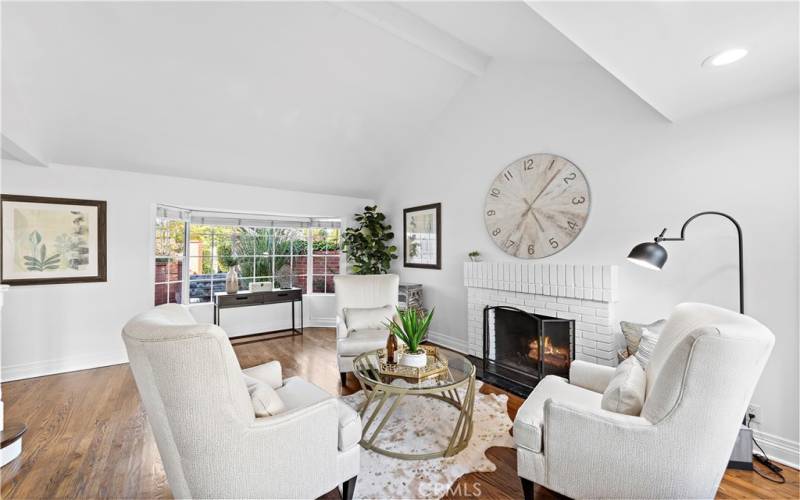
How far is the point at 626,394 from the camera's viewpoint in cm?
154

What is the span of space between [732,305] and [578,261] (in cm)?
106

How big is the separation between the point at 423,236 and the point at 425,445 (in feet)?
9.65

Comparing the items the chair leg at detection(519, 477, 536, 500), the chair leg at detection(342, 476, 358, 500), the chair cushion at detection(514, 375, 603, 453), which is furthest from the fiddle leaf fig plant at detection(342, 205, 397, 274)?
the chair leg at detection(519, 477, 536, 500)

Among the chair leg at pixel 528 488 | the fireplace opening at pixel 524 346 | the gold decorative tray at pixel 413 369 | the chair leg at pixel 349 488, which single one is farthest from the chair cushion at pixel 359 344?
the chair leg at pixel 528 488

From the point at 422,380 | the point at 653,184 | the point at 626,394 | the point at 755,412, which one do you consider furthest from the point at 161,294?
the point at 755,412

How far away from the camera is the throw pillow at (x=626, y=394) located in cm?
152

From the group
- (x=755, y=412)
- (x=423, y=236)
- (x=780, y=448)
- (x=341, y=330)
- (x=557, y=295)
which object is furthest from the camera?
(x=423, y=236)

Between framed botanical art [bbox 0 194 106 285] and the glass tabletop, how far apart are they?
3247mm

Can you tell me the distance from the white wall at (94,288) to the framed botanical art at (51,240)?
79 mm

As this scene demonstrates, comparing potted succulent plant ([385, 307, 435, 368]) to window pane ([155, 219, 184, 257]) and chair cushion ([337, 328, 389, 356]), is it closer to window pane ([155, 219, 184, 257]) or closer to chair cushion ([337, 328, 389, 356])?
chair cushion ([337, 328, 389, 356])

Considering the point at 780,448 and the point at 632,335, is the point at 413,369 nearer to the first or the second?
the point at 632,335

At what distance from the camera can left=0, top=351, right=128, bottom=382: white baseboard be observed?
10.8ft

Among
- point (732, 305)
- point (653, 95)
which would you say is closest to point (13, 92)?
point (653, 95)

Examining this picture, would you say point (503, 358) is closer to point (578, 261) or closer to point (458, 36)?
point (578, 261)
